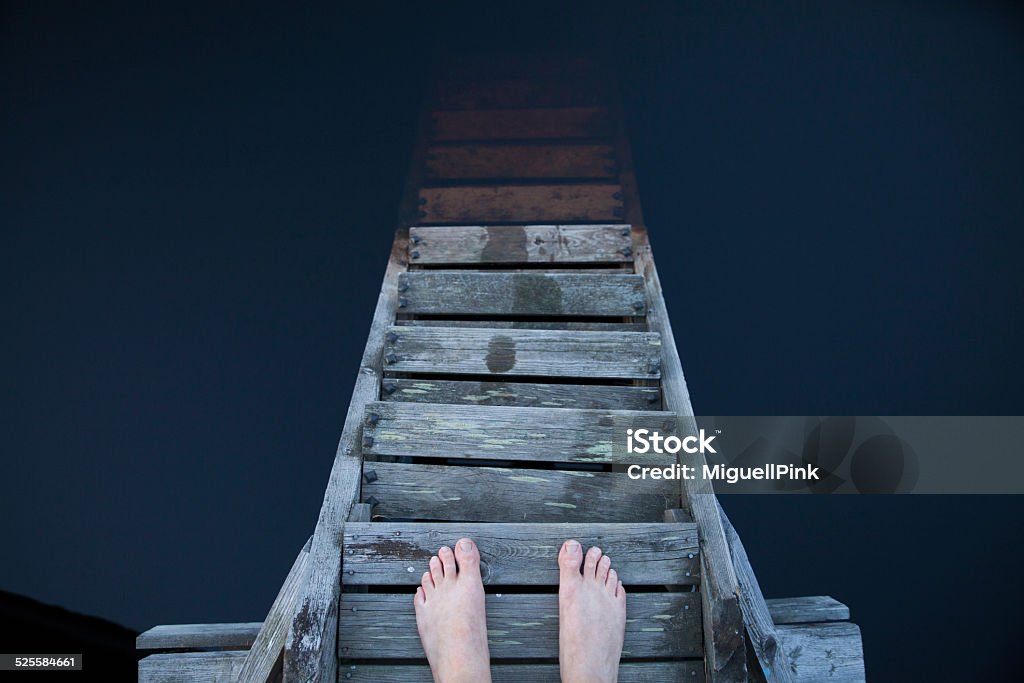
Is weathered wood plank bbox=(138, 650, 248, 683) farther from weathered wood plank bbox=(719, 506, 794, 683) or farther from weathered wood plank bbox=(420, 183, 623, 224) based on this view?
weathered wood plank bbox=(420, 183, 623, 224)

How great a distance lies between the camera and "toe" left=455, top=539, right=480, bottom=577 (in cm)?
157

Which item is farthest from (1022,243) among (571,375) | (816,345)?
(571,375)

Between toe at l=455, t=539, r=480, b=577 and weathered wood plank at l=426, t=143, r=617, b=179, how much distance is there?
90.6 inches

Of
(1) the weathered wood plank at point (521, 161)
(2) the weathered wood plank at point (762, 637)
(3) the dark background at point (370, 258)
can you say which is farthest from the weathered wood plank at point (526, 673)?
(1) the weathered wood plank at point (521, 161)

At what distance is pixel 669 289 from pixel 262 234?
7.16ft

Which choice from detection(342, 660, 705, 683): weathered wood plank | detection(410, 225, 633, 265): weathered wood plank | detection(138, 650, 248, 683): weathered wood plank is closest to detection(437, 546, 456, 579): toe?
detection(342, 660, 705, 683): weathered wood plank

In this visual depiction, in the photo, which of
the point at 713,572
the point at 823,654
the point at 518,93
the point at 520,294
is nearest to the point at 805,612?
the point at 823,654

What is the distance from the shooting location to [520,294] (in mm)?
2334

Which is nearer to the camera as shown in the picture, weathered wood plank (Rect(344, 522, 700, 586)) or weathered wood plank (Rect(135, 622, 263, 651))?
weathered wood plank (Rect(344, 522, 700, 586))

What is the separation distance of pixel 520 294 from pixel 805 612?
1.28 metres

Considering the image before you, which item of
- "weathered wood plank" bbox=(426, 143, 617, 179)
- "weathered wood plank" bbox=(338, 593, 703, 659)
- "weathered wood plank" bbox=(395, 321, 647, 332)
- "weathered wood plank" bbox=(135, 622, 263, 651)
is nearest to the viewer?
"weathered wood plank" bbox=(338, 593, 703, 659)

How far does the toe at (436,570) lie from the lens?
1.56 metres

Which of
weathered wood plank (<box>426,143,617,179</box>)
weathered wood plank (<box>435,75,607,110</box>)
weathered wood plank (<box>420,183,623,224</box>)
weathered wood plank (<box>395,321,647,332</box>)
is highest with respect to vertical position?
weathered wood plank (<box>435,75,607,110</box>)

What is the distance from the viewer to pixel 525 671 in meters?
1.54
